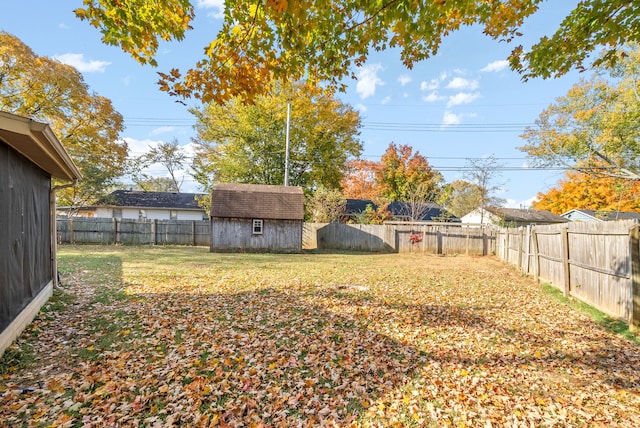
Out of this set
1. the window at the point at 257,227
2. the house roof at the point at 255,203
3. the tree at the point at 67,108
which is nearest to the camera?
the tree at the point at 67,108

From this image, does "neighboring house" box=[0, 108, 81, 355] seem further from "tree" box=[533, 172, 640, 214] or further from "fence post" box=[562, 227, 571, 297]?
"tree" box=[533, 172, 640, 214]

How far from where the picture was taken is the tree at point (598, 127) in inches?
509

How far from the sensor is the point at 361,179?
123 feet

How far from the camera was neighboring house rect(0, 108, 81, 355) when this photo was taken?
406 centimetres

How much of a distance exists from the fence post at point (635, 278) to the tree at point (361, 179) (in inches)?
1223

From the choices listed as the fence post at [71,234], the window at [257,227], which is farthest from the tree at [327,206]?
the fence post at [71,234]

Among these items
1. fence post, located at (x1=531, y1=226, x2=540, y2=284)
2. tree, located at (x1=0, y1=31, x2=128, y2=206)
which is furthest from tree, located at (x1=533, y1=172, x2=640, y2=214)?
tree, located at (x1=0, y1=31, x2=128, y2=206)

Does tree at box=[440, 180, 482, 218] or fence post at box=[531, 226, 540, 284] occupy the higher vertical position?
tree at box=[440, 180, 482, 218]

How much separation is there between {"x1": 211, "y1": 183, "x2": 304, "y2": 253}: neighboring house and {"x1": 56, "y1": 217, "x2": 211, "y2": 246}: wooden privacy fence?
3360 millimetres

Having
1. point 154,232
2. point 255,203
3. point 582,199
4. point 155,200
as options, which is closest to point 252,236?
point 255,203

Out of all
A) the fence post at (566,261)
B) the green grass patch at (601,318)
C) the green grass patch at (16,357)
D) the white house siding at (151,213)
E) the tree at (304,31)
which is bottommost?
the green grass patch at (601,318)

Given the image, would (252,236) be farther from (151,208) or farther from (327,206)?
(151,208)

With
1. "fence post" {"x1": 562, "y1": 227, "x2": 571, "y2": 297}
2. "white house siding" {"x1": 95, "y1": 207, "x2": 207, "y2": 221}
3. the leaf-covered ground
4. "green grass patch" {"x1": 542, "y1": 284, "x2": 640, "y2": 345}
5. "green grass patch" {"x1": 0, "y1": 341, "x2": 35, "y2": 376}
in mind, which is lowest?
"green grass patch" {"x1": 542, "y1": 284, "x2": 640, "y2": 345}

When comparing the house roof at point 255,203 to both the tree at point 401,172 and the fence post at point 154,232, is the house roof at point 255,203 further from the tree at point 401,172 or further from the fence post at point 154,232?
the tree at point 401,172
